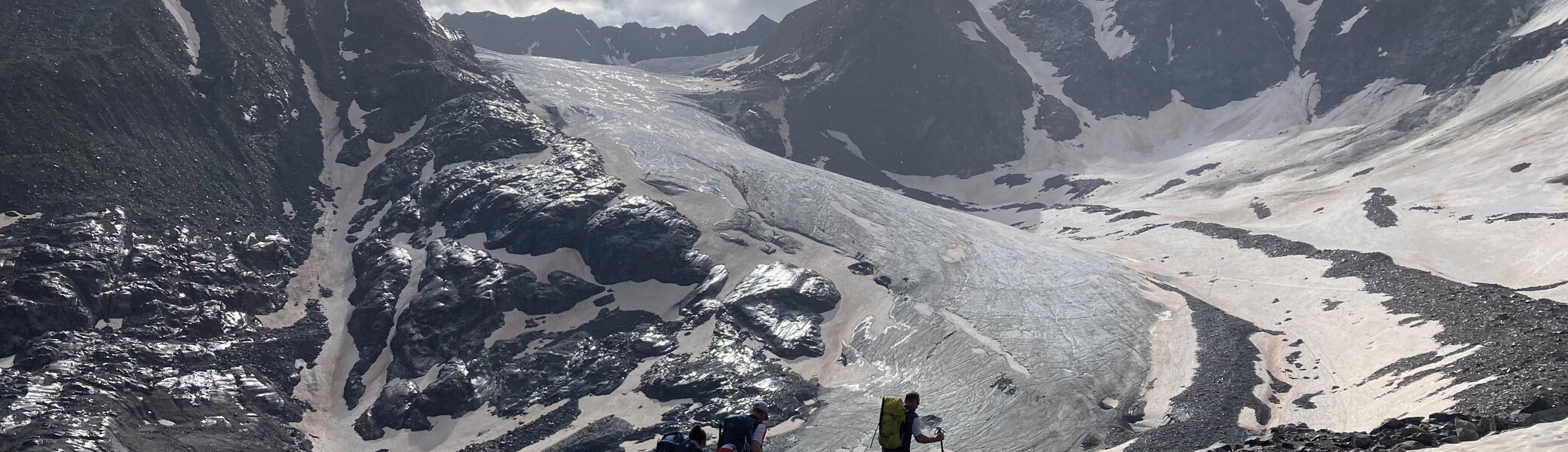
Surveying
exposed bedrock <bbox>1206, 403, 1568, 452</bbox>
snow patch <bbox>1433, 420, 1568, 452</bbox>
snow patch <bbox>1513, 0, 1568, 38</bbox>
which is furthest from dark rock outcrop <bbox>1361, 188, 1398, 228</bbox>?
snow patch <bbox>1433, 420, 1568, 452</bbox>

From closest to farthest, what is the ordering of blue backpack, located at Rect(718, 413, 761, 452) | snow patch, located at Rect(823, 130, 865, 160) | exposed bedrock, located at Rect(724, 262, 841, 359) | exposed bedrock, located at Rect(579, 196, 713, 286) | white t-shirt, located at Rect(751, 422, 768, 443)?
white t-shirt, located at Rect(751, 422, 768, 443) < blue backpack, located at Rect(718, 413, 761, 452) < exposed bedrock, located at Rect(724, 262, 841, 359) < exposed bedrock, located at Rect(579, 196, 713, 286) < snow patch, located at Rect(823, 130, 865, 160)

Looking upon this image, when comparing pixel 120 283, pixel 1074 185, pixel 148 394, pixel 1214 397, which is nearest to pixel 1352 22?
pixel 1074 185

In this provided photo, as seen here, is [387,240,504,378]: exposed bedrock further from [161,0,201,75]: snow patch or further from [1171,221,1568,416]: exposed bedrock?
[1171,221,1568,416]: exposed bedrock

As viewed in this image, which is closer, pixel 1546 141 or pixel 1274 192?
pixel 1546 141

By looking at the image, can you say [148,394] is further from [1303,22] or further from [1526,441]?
[1303,22]

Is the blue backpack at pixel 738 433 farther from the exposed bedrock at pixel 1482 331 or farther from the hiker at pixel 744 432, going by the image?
the exposed bedrock at pixel 1482 331

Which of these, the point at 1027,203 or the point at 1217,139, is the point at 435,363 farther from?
the point at 1217,139

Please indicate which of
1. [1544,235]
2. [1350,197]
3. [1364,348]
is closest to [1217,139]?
[1350,197]
